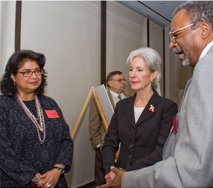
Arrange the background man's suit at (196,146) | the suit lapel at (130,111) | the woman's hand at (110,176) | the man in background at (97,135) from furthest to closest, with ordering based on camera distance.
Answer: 1. the man in background at (97,135)
2. the suit lapel at (130,111)
3. the woman's hand at (110,176)
4. the background man's suit at (196,146)

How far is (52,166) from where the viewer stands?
6.94ft

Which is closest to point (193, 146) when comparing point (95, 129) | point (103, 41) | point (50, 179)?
point (50, 179)

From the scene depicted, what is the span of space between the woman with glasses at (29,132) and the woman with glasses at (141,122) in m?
0.54

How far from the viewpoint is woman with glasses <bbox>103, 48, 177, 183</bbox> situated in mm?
1667

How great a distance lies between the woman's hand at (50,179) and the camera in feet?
6.48

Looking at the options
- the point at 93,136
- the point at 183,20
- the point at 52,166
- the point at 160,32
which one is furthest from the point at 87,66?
the point at 160,32

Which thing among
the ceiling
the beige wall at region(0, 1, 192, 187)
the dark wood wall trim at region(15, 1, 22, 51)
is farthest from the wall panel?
the dark wood wall trim at region(15, 1, 22, 51)

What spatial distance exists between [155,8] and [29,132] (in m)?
4.56

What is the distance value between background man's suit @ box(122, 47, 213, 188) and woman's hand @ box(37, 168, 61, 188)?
4.25 ft

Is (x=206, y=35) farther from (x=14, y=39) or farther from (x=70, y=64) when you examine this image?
(x=70, y=64)

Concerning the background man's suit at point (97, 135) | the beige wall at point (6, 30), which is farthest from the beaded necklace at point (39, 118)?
the background man's suit at point (97, 135)

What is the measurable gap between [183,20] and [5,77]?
168cm

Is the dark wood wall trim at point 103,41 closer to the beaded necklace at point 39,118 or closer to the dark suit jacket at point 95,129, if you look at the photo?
the dark suit jacket at point 95,129

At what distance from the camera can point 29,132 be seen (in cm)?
203
